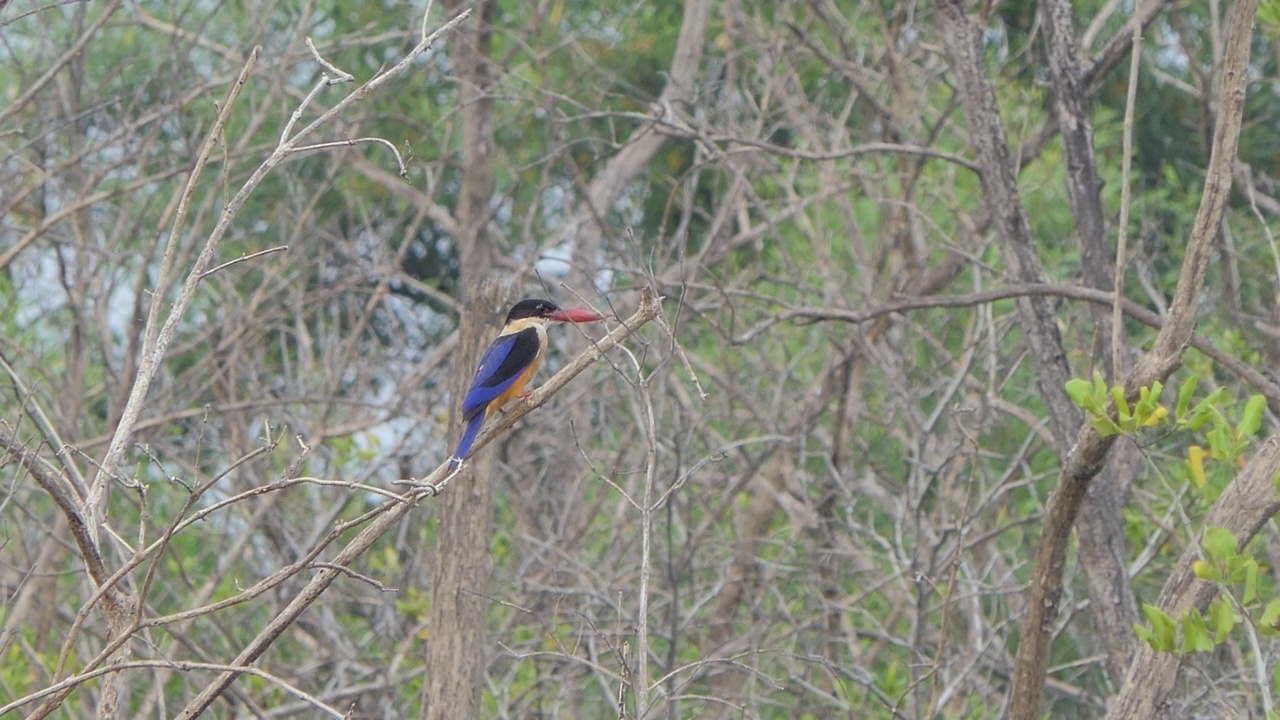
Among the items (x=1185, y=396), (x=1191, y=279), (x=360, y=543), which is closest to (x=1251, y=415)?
(x=1185, y=396)

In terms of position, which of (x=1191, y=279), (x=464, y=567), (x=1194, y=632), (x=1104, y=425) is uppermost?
(x=1191, y=279)

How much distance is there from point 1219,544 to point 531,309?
2580 mm

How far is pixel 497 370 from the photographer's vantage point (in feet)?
14.9

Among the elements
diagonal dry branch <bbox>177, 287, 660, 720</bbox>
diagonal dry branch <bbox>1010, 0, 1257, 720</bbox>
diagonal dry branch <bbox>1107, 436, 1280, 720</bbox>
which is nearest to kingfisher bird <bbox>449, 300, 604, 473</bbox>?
diagonal dry branch <bbox>177, 287, 660, 720</bbox>

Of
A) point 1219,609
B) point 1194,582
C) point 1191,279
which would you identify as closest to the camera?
point 1219,609

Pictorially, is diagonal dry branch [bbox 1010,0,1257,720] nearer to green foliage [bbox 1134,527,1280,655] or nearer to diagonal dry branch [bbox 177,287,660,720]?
green foliage [bbox 1134,527,1280,655]

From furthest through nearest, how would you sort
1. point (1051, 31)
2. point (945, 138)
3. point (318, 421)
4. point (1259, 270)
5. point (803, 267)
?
point (945, 138) < point (803, 267) < point (318, 421) < point (1259, 270) < point (1051, 31)

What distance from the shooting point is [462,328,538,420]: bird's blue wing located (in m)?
4.51

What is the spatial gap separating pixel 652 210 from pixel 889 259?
410 cm

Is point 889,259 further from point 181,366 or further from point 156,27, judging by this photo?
point 181,366

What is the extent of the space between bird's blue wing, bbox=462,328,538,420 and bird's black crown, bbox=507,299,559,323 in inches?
6.7

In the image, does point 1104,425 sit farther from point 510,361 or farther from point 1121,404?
point 510,361

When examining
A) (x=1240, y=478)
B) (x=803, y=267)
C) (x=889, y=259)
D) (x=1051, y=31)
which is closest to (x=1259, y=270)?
(x=889, y=259)

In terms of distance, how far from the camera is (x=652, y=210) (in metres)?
11.7
